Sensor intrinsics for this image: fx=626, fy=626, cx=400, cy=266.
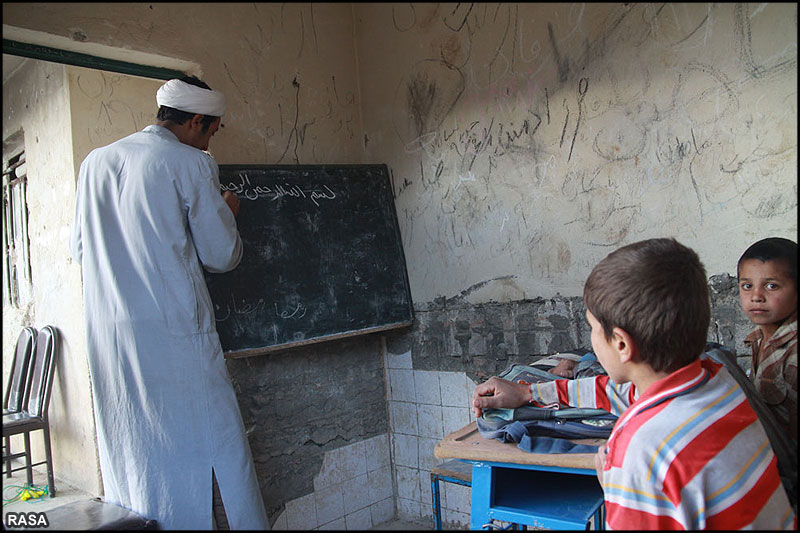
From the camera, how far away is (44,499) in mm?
4293

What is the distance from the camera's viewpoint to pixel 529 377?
2.09 meters

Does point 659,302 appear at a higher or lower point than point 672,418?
higher

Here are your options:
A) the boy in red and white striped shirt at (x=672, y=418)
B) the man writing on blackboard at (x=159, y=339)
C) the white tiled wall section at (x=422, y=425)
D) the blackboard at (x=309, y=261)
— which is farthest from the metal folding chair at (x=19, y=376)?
the boy in red and white striped shirt at (x=672, y=418)

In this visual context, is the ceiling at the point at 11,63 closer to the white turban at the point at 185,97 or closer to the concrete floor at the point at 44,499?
the white turban at the point at 185,97

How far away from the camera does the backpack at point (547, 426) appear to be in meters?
1.69

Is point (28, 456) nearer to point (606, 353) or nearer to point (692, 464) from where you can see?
point (606, 353)

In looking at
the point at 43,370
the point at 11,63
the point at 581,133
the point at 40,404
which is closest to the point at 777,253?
the point at 581,133


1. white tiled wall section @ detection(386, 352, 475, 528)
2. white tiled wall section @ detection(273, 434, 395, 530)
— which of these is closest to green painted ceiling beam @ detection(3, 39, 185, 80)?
white tiled wall section @ detection(386, 352, 475, 528)

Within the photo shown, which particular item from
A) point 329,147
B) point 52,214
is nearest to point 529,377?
point 329,147

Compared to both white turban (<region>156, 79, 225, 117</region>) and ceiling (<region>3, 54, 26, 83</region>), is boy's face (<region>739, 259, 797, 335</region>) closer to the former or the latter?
white turban (<region>156, 79, 225, 117</region>)

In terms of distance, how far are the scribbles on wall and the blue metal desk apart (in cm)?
133

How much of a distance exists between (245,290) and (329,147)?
1.20 m

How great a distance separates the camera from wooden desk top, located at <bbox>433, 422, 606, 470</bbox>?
1.60 metres

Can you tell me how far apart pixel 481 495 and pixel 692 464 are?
801 mm
